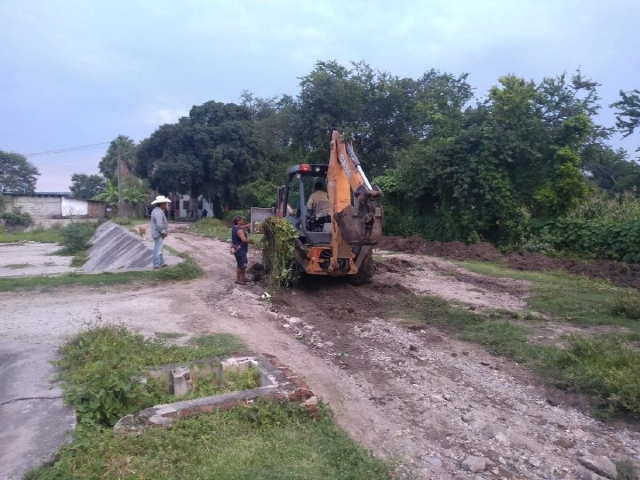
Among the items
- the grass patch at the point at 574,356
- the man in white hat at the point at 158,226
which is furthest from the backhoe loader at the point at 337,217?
the man in white hat at the point at 158,226

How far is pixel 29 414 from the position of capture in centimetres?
528

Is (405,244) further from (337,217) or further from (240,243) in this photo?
(337,217)

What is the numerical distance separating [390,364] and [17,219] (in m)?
49.4

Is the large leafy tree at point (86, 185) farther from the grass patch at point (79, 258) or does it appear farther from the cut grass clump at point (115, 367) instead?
the cut grass clump at point (115, 367)

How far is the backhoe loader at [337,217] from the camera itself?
10.4 meters

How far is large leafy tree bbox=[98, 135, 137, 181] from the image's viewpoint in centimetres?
6400

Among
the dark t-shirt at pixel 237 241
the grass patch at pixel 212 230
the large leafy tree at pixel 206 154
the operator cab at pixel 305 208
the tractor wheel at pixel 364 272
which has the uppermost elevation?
→ the large leafy tree at pixel 206 154

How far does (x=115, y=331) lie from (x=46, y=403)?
212 cm

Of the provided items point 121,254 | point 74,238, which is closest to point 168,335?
point 121,254

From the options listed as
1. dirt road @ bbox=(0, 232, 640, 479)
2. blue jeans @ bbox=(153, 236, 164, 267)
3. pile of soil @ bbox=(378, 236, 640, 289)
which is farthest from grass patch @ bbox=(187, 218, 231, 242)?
dirt road @ bbox=(0, 232, 640, 479)

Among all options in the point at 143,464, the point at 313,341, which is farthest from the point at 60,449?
the point at 313,341

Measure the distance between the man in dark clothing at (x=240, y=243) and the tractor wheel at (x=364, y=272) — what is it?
2.52m

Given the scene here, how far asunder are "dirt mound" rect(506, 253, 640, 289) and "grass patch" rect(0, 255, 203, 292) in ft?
30.4

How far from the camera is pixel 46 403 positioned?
18.1ft
